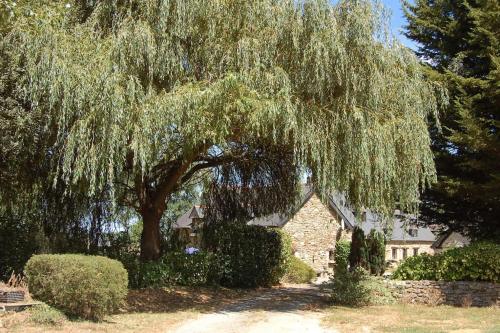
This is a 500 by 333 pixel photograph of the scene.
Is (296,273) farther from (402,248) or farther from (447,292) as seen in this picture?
(402,248)

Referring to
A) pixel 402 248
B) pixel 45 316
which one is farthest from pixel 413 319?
pixel 402 248

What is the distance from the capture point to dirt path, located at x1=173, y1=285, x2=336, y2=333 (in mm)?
9477

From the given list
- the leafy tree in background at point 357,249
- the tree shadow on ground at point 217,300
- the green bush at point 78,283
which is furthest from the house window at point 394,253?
the green bush at point 78,283

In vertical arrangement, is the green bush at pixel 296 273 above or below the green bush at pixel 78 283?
below

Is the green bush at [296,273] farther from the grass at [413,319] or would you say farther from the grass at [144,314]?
the grass at [413,319]

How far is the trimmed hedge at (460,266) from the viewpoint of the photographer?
12.8m

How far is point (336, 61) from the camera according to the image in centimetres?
1048

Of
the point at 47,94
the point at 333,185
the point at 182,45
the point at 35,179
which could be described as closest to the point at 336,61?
the point at 333,185

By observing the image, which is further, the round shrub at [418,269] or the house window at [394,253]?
the house window at [394,253]

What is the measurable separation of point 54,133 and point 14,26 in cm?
216

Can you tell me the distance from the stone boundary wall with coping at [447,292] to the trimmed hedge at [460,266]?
0.20m

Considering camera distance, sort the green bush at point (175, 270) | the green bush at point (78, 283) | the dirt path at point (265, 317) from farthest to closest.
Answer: the green bush at point (175, 270) → the dirt path at point (265, 317) → the green bush at point (78, 283)

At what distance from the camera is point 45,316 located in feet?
27.7

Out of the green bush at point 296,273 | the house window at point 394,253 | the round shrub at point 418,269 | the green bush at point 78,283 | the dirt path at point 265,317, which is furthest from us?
the house window at point 394,253
